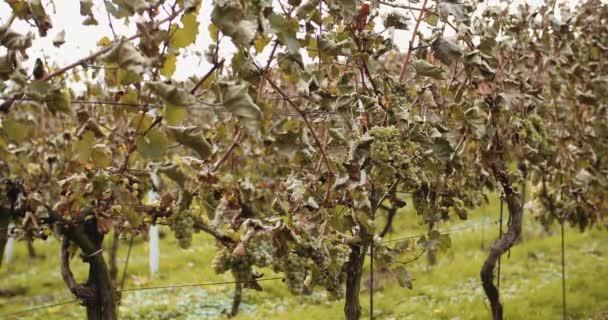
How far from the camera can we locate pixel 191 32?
1578 millimetres

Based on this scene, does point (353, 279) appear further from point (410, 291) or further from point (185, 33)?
point (410, 291)

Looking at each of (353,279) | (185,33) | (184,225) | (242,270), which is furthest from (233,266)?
(185,33)

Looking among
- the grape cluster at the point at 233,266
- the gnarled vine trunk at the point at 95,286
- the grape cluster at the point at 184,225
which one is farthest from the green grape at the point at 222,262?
the gnarled vine trunk at the point at 95,286

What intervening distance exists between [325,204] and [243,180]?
0.30 m

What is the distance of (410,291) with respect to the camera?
6512mm

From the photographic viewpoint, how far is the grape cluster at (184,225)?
6.40 feet

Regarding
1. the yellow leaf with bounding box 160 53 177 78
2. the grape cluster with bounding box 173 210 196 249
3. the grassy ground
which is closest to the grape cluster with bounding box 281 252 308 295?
the grape cluster with bounding box 173 210 196 249

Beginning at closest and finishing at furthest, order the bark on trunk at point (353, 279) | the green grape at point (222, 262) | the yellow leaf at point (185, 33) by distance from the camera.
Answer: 1. the yellow leaf at point (185, 33)
2. the green grape at point (222, 262)
3. the bark on trunk at point (353, 279)

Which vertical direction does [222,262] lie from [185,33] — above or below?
below

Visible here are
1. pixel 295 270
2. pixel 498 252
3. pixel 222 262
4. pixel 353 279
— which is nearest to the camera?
pixel 222 262

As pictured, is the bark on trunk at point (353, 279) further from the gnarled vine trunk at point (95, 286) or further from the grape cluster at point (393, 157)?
the gnarled vine trunk at point (95, 286)

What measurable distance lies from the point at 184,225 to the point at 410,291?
16.2ft

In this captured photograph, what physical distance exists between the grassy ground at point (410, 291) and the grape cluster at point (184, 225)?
3336 millimetres

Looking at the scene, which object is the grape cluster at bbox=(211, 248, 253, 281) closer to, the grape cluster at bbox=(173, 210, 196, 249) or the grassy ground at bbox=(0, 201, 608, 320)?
the grape cluster at bbox=(173, 210, 196, 249)
